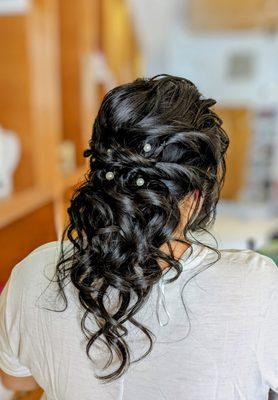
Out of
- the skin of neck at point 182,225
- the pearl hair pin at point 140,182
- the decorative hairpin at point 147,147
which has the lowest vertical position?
the skin of neck at point 182,225

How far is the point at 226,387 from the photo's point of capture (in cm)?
52

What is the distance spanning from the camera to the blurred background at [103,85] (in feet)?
3.74

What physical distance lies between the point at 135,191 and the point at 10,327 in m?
0.32

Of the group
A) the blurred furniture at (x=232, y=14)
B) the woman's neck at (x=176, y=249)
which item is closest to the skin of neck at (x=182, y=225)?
the woman's neck at (x=176, y=249)

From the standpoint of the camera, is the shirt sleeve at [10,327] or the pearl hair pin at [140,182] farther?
the shirt sleeve at [10,327]

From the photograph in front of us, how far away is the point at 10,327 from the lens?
581 millimetres

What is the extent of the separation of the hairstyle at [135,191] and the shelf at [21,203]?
426mm

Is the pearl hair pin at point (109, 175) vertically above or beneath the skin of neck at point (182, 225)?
above

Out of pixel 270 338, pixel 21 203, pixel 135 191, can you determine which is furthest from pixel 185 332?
pixel 21 203

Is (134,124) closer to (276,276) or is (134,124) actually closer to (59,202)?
(276,276)

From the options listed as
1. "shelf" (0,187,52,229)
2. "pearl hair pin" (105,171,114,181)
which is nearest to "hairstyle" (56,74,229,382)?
"pearl hair pin" (105,171,114,181)

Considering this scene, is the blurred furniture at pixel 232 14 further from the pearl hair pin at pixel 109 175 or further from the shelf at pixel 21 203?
the pearl hair pin at pixel 109 175

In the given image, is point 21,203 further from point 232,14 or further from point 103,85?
point 232,14

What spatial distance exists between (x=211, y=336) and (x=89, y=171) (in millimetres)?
301
